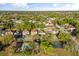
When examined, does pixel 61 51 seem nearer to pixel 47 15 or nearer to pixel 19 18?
pixel 47 15

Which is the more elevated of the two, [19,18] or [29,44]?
[19,18]

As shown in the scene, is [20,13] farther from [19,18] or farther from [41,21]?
[41,21]

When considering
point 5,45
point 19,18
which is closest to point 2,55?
point 5,45

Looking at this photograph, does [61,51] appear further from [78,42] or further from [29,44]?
[29,44]

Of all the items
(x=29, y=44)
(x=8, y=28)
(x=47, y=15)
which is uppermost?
(x=47, y=15)

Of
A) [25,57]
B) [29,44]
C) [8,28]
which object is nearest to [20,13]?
[8,28]

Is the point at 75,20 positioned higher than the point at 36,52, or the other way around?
the point at 75,20

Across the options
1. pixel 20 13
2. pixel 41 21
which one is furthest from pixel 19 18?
pixel 41 21

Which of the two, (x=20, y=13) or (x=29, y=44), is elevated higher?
(x=20, y=13)
